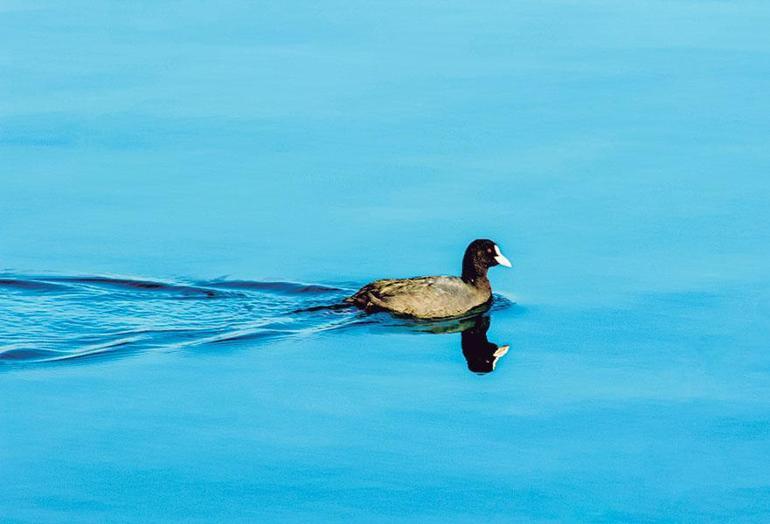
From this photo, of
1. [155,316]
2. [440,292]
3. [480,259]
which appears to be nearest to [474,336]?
[440,292]

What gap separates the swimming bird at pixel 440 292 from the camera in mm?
14031

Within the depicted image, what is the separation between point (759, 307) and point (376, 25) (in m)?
11.0

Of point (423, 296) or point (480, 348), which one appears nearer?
point (480, 348)

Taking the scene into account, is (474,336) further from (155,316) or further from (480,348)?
(155,316)

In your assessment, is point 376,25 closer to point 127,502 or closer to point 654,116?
point 654,116

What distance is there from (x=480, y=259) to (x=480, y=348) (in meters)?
1.43

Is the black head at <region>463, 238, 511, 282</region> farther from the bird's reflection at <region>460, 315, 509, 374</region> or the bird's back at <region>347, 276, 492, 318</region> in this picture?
the bird's reflection at <region>460, 315, 509, 374</region>

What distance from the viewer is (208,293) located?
46.9 ft

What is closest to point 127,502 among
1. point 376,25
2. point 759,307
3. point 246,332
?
point 246,332

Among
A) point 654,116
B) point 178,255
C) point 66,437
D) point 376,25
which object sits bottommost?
point 66,437

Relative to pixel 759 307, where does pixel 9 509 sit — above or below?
below

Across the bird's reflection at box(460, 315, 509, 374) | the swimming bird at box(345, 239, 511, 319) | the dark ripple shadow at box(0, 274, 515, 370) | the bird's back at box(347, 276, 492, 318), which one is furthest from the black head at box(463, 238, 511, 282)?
the bird's reflection at box(460, 315, 509, 374)

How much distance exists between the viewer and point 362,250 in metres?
15.4

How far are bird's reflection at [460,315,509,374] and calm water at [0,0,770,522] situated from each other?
43mm
